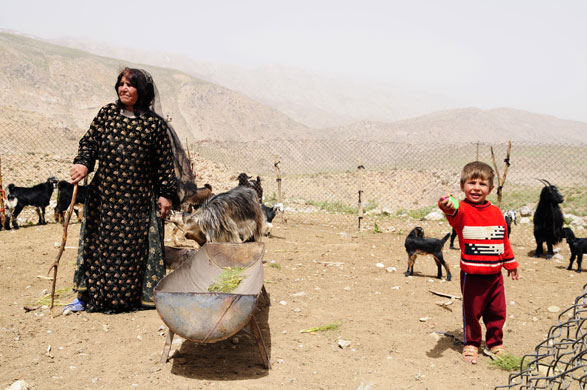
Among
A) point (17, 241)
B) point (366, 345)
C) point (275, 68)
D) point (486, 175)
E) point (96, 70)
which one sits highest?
point (275, 68)

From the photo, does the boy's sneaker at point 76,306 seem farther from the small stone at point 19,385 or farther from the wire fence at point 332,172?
the wire fence at point 332,172

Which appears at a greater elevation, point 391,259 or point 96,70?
point 96,70

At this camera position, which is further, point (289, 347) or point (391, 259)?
point (391, 259)

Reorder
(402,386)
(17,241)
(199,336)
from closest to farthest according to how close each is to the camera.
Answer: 1. (199,336)
2. (402,386)
3. (17,241)

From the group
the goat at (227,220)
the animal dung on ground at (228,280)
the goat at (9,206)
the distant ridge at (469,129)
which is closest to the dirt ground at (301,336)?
the animal dung on ground at (228,280)

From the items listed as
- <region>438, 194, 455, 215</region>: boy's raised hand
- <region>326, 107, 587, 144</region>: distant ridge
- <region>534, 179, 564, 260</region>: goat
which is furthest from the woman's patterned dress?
<region>326, 107, 587, 144</region>: distant ridge

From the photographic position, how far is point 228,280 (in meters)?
4.03

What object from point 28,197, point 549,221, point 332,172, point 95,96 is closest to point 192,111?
point 95,96

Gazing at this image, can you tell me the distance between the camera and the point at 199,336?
2.94m

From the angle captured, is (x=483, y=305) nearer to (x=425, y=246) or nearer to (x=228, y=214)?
(x=425, y=246)

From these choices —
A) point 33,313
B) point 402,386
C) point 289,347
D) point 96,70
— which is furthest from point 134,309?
point 96,70

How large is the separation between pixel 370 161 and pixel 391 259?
90.7 feet

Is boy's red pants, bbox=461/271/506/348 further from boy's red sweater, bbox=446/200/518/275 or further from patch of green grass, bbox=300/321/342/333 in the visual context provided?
patch of green grass, bbox=300/321/342/333

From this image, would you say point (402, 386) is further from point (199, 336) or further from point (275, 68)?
point (275, 68)
